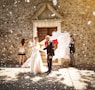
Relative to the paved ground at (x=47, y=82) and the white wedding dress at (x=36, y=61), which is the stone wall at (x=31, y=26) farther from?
the paved ground at (x=47, y=82)

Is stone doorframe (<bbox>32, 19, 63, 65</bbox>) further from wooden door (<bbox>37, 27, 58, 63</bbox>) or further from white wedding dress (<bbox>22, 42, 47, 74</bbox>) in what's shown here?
white wedding dress (<bbox>22, 42, 47, 74</bbox>)

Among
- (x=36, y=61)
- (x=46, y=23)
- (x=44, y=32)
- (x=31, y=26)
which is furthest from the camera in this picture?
(x=44, y=32)

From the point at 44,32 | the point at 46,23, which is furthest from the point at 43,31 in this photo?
the point at 46,23

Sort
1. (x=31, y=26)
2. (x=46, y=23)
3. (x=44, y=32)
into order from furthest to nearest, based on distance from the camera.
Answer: (x=44, y=32) < (x=31, y=26) < (x=46, y=23)

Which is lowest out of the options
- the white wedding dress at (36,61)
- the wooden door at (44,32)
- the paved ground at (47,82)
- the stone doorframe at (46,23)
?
the paved ground at (47,82)

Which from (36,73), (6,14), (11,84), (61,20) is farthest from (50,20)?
(11,84)

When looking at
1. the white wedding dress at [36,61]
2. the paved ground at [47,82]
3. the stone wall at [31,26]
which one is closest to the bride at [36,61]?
the white wedding dress at [36,61]

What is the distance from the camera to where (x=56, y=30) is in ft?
45.9

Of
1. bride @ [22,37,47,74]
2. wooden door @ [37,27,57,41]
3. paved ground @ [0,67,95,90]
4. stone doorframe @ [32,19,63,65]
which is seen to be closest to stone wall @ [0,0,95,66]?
stone doorframe @ [32,19,63,65]

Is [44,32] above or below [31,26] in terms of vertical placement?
below

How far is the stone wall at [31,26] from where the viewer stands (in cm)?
1357

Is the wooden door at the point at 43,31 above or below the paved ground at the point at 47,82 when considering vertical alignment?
above

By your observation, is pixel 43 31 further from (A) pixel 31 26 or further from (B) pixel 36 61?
(B) pixel 36 61

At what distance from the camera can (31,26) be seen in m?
13.9
